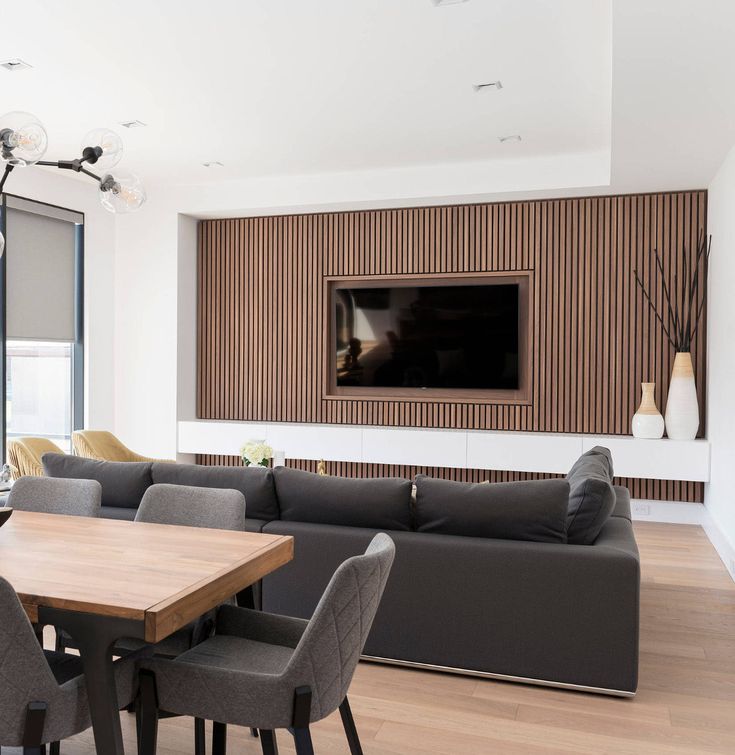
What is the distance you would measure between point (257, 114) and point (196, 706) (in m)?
4.15

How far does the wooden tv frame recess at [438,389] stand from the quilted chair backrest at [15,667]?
5.24 m

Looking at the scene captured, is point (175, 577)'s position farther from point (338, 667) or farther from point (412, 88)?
point (412, 88)

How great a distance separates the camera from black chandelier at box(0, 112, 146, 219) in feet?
8.58

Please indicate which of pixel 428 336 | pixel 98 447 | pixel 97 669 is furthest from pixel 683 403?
pixel 97 669

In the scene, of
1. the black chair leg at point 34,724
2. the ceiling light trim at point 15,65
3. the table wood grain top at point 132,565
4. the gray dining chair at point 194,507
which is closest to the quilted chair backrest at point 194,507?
the gray dining chair at point 194,507

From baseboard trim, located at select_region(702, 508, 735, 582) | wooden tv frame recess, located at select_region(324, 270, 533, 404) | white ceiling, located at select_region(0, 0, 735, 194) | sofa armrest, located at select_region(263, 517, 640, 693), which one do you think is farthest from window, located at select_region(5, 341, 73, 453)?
baseboard trim, located at select_region(702, 508, 735, 582)

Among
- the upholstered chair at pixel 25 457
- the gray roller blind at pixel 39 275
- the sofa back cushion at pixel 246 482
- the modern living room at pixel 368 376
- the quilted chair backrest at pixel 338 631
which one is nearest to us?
the quilted chair backrest at pixel 338 631

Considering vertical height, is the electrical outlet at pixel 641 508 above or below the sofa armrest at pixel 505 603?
below

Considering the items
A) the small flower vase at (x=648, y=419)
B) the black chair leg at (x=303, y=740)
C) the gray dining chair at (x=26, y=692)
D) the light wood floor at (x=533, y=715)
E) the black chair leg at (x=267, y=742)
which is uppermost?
the small flower vase at (x=648, y=419)

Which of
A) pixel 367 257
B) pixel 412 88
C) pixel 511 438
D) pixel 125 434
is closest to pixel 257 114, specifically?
pixel 412 88

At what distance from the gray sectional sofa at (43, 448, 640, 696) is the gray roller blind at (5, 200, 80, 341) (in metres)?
3.87

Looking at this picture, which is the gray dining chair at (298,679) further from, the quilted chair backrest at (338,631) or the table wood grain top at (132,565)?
the table wood grain top at (132,565)

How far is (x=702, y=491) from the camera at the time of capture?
5.93 metres

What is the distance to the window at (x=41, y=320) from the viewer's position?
6152 mm
